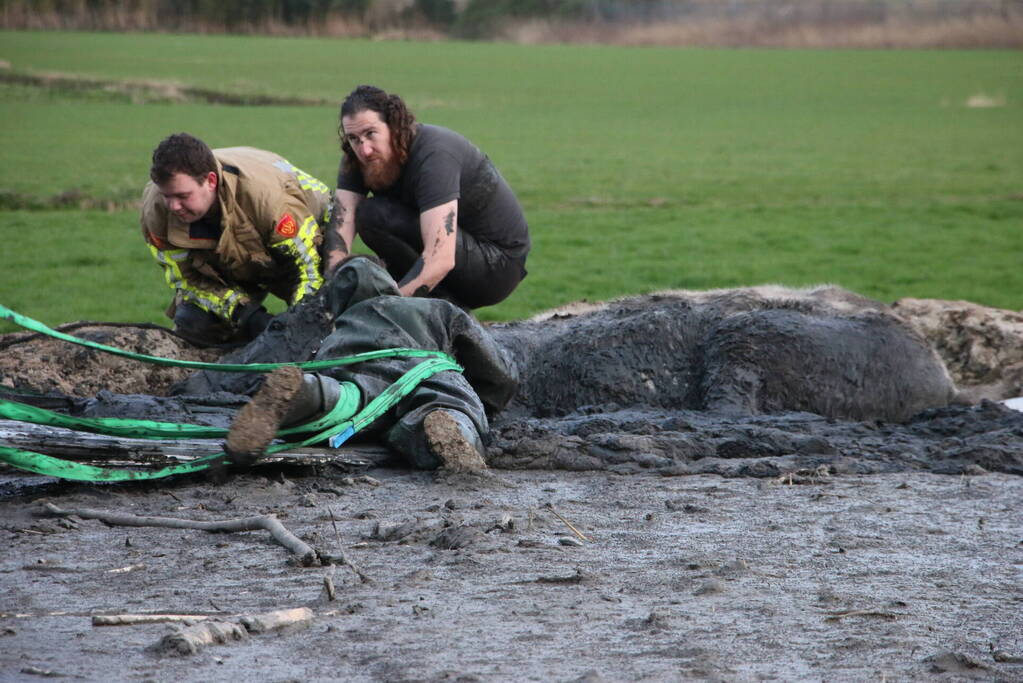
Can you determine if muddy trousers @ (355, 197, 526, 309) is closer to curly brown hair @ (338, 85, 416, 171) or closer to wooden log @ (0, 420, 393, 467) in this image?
curly brown hair @ (338, 85, 416, 171)

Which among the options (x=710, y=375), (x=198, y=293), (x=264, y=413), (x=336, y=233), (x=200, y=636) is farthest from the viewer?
(x=198, y=293)

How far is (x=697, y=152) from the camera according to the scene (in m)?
29.5

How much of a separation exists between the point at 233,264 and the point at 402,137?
1.20 metres

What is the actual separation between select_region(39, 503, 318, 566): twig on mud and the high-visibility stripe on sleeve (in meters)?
2.66

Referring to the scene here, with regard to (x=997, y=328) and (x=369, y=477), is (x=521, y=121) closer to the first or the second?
(x=997, y=328)

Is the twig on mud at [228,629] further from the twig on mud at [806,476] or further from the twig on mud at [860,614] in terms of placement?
the twig on mud at [806,476]

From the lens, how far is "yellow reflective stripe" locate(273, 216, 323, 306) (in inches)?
278

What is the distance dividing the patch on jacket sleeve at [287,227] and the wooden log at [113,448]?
2.05m

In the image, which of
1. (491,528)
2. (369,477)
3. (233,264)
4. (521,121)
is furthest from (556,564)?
(521,121)

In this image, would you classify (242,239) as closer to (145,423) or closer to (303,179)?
(303,179)

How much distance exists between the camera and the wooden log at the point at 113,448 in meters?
4.95

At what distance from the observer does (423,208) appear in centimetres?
659

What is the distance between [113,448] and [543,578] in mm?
1941

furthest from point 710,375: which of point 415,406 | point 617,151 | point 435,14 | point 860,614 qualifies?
point 435,14
